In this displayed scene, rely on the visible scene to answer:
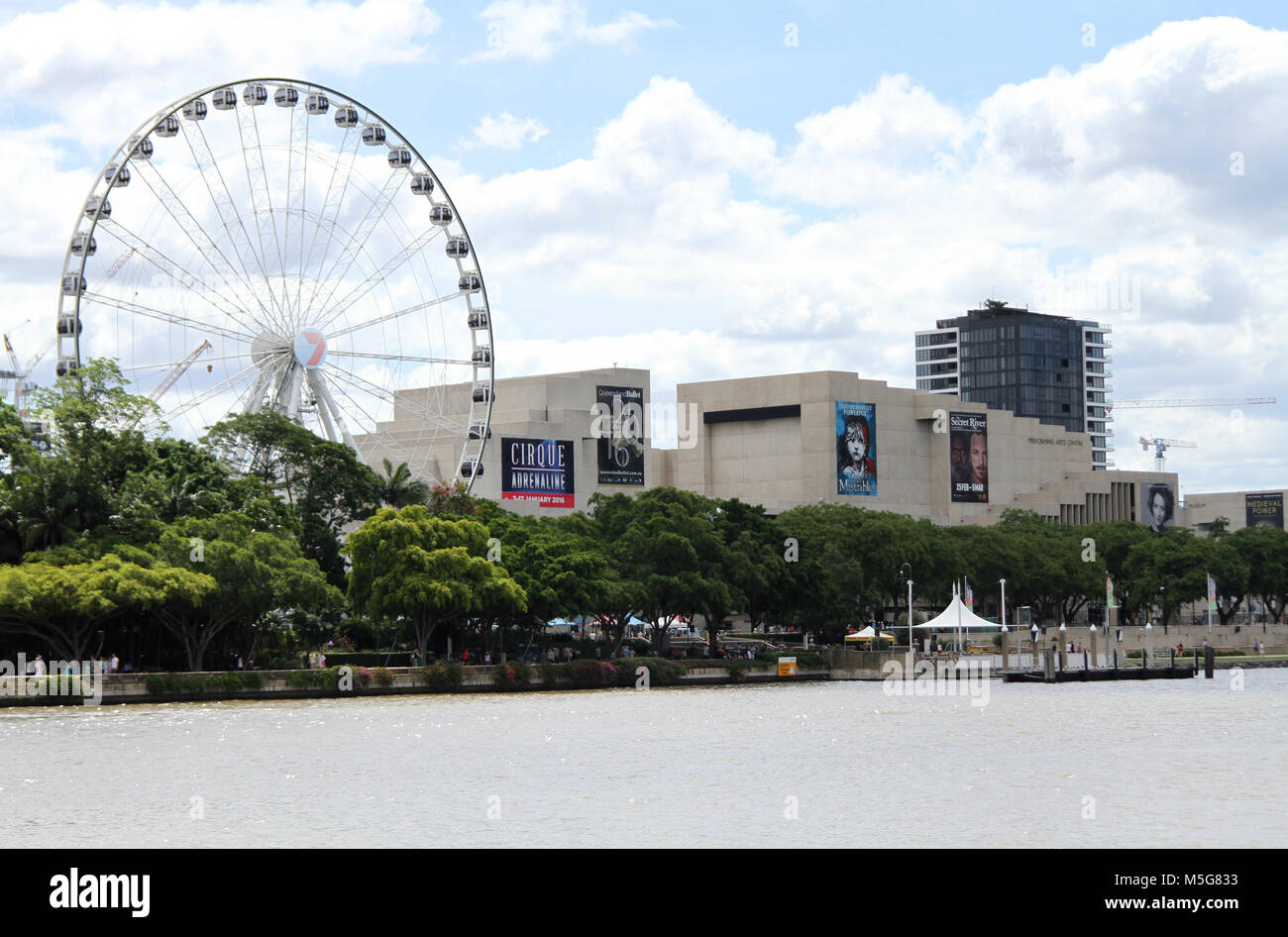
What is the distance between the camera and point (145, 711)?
74.2 m

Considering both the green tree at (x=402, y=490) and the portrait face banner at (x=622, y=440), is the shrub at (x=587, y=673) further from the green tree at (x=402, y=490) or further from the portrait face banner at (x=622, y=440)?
the portrait face banner at (x=622, y=440)

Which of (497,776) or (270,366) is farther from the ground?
(270,366)

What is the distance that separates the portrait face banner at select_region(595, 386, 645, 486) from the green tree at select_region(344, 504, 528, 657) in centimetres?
8098

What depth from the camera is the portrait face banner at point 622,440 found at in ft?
574

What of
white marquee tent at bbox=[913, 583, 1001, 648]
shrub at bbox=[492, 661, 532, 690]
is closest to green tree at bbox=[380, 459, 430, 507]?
shrub at bbox=[492, 661, 532, 690]

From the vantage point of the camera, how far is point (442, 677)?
8912cm

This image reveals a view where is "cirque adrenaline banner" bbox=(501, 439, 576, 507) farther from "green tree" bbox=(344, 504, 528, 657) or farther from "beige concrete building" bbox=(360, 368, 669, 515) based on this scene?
"green tree" bbox=(344, 504, 528, 657)

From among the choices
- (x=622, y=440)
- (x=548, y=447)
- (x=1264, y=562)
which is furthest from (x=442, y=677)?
(x=1264, y=562)

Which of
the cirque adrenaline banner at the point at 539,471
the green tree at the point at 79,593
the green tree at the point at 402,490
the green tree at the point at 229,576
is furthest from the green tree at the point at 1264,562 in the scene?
the green tree at the point at 79,593

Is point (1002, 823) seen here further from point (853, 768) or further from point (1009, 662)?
point (1009, 662)

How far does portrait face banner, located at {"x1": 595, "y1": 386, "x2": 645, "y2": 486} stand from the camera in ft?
574

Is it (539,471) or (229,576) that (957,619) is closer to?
(229,576)

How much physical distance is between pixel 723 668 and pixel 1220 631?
7303 cm
